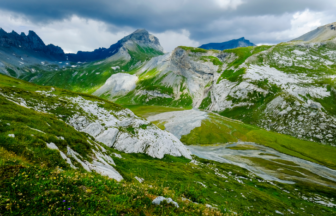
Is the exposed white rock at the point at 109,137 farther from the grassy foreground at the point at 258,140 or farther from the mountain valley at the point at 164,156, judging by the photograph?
the grassy foreground at the point at 258,140

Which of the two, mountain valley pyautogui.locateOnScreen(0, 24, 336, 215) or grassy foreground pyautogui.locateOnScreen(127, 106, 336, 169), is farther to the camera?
grassy foreground pyautogui.locateOnScreen(127, 106, 336, 169)

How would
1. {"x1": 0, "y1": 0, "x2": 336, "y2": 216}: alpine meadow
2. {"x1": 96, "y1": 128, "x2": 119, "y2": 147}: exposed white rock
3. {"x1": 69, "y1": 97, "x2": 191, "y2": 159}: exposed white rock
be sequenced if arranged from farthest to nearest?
{"x1": 69, "y1": 97, "x2": 191, "y2": 159}: exposed white rock → {"x1": 96, "y1": 128, "x2": 119, "y2": 147}: exposed white rock → {"x1": 0, "y1": 0, "x2": 336, "y2": 216}: alpine meadow

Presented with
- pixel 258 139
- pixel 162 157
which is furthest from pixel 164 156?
pixel 258 139

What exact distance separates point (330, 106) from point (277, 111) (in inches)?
1805

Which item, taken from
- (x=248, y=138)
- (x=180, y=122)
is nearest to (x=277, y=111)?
(x=248, y=138)

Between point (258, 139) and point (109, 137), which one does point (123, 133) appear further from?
point (258, 139)

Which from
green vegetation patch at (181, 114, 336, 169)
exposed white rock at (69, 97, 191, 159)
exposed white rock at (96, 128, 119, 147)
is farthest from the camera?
green vegetation patch at (181, 114, 336, 169)


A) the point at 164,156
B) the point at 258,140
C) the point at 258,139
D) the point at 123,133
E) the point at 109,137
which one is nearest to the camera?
the point at 109,137

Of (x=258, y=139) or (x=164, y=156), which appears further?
(x=258, y=139)

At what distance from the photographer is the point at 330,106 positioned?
6024 inches

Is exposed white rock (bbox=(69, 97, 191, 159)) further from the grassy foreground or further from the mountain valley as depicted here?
the grassy foreground

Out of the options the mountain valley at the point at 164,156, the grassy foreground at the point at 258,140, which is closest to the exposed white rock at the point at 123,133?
the mountain valley at the point at 164,156

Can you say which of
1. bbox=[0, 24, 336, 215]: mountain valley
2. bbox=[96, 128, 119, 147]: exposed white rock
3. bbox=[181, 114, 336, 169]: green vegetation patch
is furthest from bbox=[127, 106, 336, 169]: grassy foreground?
bbox=[96, 128, 119, 147]: exposed white rock

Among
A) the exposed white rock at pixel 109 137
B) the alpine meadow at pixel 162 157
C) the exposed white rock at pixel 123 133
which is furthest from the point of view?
the exposed white rock at pixel 123 133
